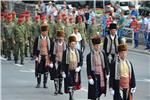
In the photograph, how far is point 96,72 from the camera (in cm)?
1593

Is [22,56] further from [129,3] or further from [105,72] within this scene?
[129,3]

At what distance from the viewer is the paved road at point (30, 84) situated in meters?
19.1

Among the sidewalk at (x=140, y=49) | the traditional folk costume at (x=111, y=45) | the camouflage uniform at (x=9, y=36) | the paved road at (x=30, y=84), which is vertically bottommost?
the sidewalk at (x=140, y=49)

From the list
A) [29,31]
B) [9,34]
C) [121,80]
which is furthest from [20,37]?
[121,80]

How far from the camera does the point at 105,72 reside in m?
16.0

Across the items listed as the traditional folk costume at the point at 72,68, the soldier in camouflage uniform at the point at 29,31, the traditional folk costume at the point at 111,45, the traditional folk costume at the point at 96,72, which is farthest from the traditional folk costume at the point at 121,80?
the soldier in camouflage uniform at the point at 29,31

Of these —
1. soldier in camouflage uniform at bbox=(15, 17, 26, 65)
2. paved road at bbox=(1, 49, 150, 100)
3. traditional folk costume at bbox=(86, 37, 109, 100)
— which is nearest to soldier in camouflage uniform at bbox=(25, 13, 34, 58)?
soldier in camouflage uniform at bbox=(15, 17, 26, 65)

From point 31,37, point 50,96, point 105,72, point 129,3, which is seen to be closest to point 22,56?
point 31,37

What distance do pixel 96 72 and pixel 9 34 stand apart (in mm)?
12590

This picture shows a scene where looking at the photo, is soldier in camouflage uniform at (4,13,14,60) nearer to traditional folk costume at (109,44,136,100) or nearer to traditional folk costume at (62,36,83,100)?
traditional folk costume at (62,36,83,100)

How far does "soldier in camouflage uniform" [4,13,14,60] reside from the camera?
27.8 metres

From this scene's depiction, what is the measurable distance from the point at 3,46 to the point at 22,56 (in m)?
3.15

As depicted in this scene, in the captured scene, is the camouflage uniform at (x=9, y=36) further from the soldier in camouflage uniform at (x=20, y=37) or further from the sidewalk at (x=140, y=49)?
the sidewalk at (x=140, y=49)

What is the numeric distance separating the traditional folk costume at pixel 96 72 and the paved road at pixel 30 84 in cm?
288
